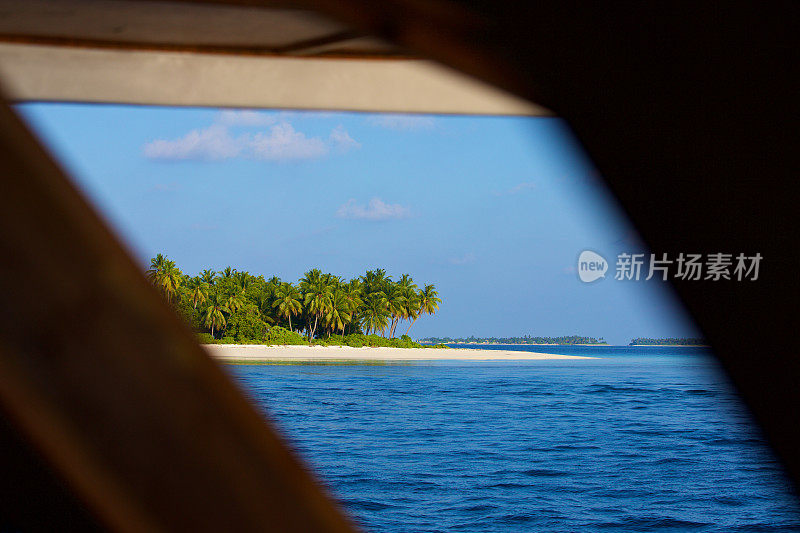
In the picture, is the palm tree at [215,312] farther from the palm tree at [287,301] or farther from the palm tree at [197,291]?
the palm tree at [287,301]

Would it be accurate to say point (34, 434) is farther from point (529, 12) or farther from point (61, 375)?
point (529, 12)

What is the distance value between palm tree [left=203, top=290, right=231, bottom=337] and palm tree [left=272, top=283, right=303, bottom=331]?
5165mm

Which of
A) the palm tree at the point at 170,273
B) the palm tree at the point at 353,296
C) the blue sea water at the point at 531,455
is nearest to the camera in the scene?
the blue sea water at the point at 531,455

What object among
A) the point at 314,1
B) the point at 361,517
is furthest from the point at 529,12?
the point at 361,517

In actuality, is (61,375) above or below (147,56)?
below

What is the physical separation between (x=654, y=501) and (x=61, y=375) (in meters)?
25.1

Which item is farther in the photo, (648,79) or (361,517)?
(361,517)

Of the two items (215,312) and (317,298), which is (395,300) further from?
(215,312)

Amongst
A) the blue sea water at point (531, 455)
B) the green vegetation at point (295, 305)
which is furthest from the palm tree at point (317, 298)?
→ the blue sea water at point (531, 455)

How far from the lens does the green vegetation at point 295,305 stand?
7150 centimetres

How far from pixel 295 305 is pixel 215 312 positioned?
807 centimetres

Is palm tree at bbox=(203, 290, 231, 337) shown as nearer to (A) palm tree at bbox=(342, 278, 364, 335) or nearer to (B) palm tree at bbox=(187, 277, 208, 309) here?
(B) palm tree at bbox=(187, 277, 208, 309)

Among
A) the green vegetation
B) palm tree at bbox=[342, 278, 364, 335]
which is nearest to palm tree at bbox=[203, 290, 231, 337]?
the green vegetation

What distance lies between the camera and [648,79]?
1.45 m
